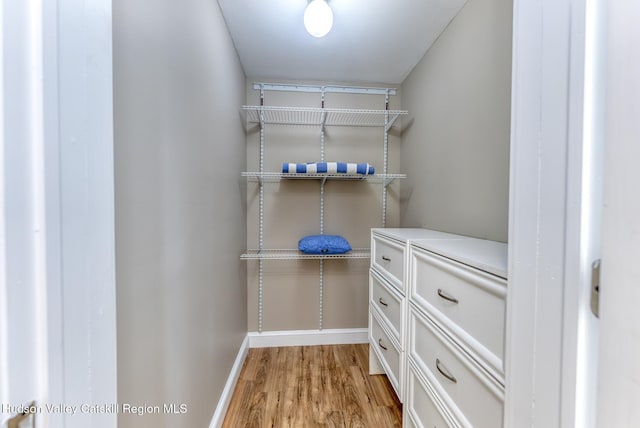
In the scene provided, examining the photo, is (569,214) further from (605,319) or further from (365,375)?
(365,375)

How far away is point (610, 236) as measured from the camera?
36 centimetres

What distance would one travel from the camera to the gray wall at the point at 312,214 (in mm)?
2043

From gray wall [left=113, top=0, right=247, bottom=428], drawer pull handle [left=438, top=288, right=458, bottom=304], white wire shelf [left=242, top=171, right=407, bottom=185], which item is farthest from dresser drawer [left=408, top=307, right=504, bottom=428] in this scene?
white wire shelf [left=242, top=171, right=407, bottom=185]

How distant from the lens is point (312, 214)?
2078mm

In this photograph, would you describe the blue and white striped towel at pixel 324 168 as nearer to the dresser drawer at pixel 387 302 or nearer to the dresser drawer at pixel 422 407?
the dresser drawer at pixel 387 302

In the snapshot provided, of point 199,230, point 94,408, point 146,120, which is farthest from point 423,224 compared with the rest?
point 94,408

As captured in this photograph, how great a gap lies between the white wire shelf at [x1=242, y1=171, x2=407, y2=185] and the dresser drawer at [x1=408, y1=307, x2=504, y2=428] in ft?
3.34

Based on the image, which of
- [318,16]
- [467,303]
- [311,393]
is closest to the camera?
[467,303]

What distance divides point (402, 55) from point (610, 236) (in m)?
1.79

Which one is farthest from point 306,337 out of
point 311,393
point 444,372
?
point 444,372

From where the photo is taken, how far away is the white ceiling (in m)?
1.35

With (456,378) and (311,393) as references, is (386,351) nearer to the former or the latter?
(311,393)

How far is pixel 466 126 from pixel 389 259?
80 centimetres

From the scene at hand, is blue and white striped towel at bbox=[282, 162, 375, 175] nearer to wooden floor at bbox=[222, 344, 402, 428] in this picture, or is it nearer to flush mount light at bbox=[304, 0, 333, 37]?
flush mount light at bbox=[304, 0, 333, 37]
